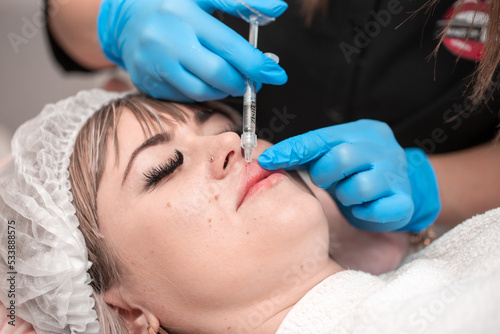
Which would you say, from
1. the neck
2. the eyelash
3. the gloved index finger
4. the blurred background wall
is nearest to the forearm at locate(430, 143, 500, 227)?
the gloved index finger

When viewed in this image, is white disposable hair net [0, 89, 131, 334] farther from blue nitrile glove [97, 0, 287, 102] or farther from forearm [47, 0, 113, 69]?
forearm [47, 0, 113, 69]

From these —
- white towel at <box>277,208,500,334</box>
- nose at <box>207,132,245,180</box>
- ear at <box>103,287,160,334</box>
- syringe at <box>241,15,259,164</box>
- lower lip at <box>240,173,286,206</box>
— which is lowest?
ear at <box>103,287,160,334</box>

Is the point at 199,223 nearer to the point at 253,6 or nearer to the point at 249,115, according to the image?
the point at 249,115

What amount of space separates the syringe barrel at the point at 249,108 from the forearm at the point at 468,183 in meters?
0.68

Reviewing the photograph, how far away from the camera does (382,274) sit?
122 centimetres

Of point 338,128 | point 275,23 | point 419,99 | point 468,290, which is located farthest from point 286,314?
point 275,23

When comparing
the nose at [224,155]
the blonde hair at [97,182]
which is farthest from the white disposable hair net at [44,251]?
the nose at [224,155]

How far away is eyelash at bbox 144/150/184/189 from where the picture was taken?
3.25 feet

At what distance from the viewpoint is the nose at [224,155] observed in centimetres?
97

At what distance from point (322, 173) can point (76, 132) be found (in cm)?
67

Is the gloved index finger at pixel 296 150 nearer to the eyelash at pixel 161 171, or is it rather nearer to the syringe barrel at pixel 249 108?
the syringe barrel at pixel 249 108

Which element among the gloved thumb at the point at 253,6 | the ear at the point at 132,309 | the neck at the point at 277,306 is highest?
the gloved thumb at the point at 253,6

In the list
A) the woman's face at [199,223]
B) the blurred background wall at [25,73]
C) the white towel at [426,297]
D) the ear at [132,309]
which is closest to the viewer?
the white towel at [426,297]

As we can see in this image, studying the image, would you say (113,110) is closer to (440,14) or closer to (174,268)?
(174,268)
